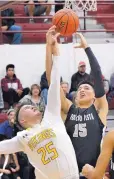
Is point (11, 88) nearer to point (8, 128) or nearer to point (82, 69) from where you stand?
point (82, 69)

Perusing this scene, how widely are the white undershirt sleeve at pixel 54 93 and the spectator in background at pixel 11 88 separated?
18.2 ft

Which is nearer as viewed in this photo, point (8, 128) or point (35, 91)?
point (8, 128)

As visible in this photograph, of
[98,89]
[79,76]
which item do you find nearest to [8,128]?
[79,76]

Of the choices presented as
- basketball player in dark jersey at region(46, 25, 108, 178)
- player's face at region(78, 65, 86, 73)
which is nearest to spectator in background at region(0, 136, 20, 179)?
player's face at region(78, 65, 86, 73)

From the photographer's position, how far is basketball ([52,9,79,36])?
498cm

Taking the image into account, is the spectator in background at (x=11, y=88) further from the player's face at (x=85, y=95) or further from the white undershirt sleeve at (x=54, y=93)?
the white undershirt sleeve at (x=54, y=93)

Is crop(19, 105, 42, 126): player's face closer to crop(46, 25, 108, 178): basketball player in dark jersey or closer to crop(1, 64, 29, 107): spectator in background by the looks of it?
crop(46, 25, 108, 178): basketball player in dark jersey

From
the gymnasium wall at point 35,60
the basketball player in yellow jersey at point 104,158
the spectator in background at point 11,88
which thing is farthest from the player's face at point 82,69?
the basketball player in yellow jersey at point 104,158

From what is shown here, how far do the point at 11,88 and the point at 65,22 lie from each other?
16.5ft

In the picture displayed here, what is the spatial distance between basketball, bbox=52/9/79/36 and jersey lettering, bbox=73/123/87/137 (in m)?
0.95

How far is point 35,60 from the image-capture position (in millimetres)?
10906

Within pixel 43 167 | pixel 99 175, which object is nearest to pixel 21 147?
pixel 43 167

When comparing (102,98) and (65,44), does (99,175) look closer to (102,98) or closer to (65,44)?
(102,98)

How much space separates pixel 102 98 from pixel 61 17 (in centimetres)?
94
